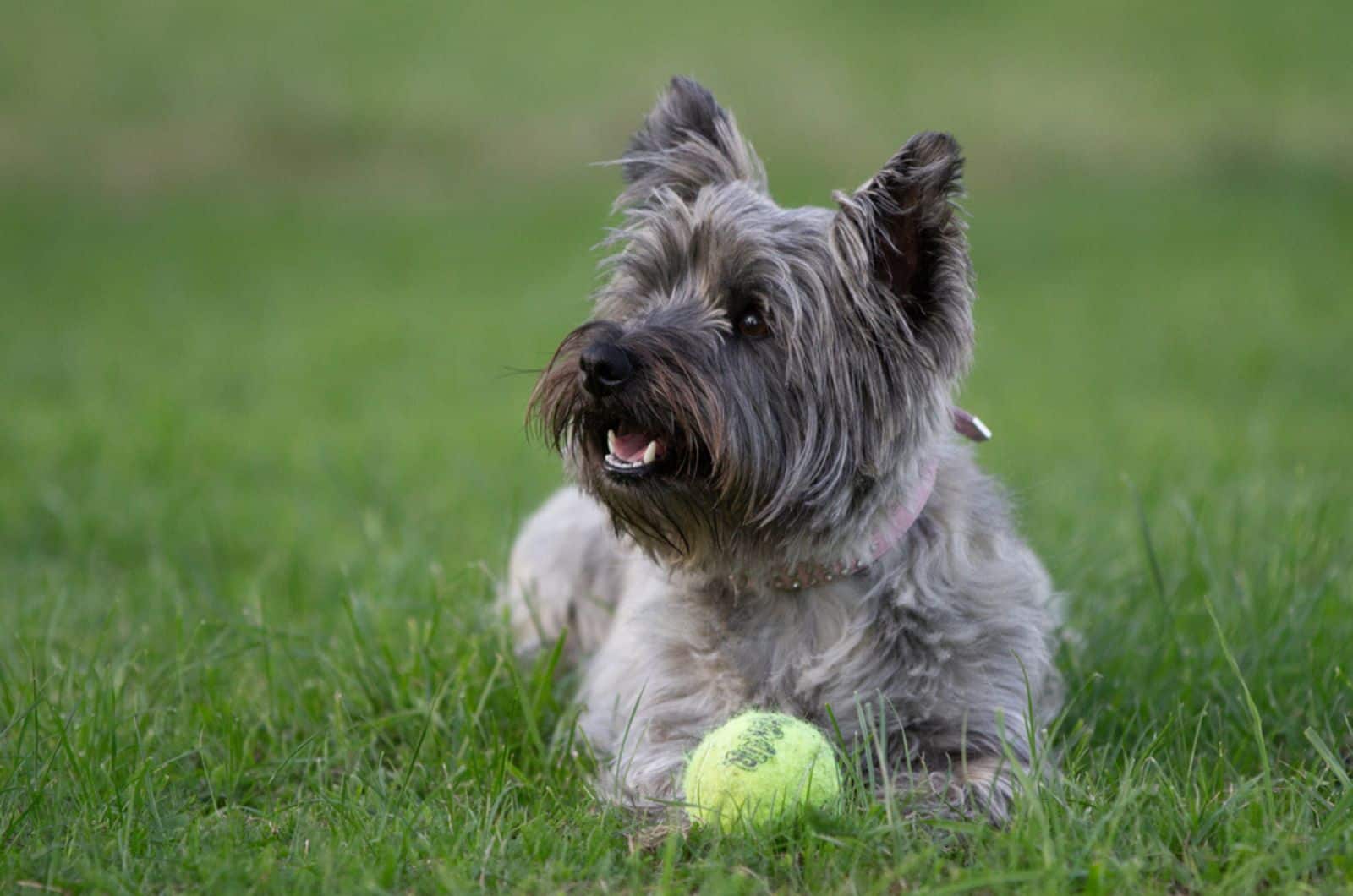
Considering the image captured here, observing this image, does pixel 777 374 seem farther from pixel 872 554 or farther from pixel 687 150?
pixel 687 150

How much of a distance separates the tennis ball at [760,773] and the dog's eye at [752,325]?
971 millimetres

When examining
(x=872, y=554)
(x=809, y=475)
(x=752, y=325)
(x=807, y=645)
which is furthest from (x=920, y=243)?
(x=807, y=645)

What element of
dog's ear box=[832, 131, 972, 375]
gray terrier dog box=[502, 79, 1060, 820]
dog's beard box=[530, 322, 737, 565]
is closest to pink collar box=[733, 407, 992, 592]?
gray terrier dog box=[502, 79, 1060, 820]

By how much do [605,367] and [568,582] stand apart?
1900 millimetres

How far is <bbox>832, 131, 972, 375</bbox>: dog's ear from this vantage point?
3344 mm

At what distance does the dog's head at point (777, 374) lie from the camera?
132 inches

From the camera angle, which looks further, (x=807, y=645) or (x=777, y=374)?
(x=807, y=645)

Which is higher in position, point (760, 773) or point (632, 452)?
point (632, 452)

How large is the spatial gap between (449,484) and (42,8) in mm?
19748

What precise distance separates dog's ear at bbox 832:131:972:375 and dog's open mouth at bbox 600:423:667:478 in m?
0.66

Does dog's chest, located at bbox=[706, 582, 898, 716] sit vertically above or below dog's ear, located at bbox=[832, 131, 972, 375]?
below

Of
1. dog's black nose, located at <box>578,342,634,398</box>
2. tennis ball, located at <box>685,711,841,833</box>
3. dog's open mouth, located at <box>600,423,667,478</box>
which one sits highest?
dog's black nose, located at <box>578,342,634,398</box>

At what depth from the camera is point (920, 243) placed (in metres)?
3.49

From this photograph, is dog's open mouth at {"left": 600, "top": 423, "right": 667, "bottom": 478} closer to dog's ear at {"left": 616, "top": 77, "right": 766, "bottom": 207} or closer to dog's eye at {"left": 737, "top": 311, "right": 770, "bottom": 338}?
dog's eye at {"left": 737, "top": 311, "right": 770, "bottom": 338}
